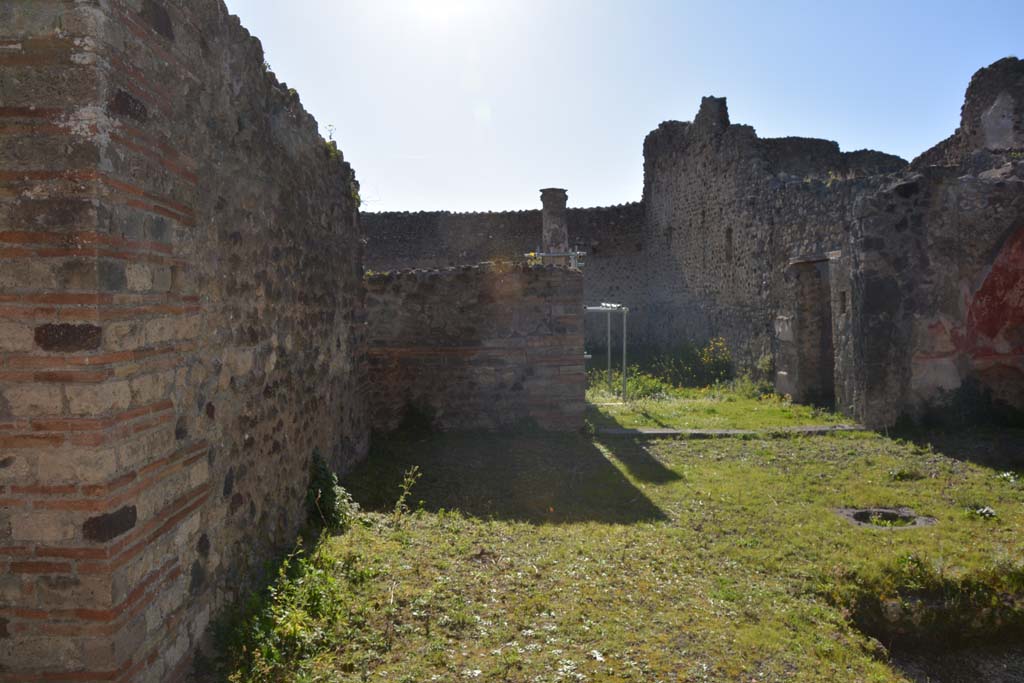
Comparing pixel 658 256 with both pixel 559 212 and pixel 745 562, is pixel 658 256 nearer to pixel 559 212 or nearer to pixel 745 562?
pixel 559 212

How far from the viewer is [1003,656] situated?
436cm

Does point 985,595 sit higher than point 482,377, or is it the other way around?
point 482,377

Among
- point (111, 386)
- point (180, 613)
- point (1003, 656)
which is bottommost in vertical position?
point (1003, 656)

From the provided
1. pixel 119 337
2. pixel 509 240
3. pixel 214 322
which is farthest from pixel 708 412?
pixel 509 240

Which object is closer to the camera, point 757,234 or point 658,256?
point 757,234

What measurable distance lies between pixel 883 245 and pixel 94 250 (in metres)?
9.23

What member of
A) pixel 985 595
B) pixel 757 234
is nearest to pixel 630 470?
pixel 985 595

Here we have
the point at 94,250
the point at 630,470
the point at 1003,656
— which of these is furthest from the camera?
the point at 630,470

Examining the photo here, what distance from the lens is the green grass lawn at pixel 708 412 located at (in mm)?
10039

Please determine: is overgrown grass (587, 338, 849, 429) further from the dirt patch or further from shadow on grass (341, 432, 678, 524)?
the dirt patch

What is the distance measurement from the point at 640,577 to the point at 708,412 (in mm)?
6946

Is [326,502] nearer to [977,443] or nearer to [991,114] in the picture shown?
[977,443]

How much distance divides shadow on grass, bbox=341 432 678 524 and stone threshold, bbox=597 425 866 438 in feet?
1.68

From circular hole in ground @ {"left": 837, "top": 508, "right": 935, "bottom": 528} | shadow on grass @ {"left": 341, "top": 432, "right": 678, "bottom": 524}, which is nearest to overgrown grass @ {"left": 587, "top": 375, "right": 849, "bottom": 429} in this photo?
shadow on grass @ {"left": 341, "top": 432, "right": 678, "bottom": 524}
